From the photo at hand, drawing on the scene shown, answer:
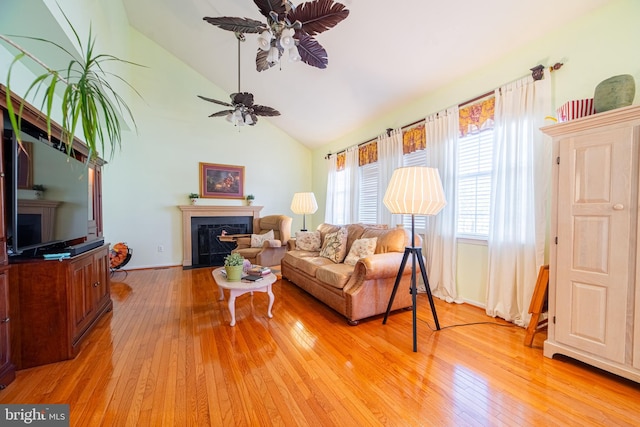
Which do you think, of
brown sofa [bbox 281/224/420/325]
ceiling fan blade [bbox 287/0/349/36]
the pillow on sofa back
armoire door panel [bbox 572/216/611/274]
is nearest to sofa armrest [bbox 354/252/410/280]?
brown sofa [bbox 281/224/420/325]

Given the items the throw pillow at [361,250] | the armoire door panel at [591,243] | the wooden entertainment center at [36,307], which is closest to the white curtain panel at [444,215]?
the throw pillow at [361,250]

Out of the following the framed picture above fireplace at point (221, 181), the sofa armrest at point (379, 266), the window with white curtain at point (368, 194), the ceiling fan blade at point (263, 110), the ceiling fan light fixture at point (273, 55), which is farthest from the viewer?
the framed picture above fireplace at point (221, 181)

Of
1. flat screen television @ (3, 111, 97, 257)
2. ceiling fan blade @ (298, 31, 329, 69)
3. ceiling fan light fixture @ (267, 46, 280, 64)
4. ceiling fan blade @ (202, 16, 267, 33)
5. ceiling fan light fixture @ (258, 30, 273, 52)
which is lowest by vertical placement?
flat screen television @ (3, 111, 97, 257)

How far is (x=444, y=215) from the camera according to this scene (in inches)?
128

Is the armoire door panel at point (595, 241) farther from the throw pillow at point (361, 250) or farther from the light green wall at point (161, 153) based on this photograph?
the light green wall at point (161, 153)

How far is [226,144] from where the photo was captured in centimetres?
563

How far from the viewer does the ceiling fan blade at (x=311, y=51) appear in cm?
215

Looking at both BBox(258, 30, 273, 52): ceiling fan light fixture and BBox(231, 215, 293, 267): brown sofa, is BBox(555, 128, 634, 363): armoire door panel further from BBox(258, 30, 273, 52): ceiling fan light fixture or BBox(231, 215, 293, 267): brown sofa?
BBox(231, 215, 293, 267): brown sofa

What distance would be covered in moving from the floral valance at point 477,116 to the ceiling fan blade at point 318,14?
191 centimetres

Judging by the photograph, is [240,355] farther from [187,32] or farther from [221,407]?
[187,32]

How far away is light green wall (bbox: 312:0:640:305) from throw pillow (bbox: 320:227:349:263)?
143cm

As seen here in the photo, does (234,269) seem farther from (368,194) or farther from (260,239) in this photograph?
(368,194)

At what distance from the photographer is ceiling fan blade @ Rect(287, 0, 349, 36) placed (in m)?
1.83

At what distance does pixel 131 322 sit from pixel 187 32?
4388mm
